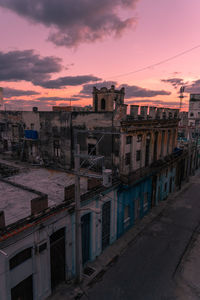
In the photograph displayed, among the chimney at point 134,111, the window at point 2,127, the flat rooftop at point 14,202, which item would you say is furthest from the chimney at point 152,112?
the window at point 2,127

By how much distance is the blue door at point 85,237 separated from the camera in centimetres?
1580

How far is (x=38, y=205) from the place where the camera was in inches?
463

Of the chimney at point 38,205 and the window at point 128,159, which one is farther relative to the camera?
the window at point 128,159

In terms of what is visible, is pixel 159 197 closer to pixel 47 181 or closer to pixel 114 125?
→ pixel 114 125

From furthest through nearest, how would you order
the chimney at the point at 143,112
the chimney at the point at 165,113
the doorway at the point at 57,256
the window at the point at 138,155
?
the chimney at the point at 165,113 < the window at the point at 138,155 < the chimney at the point at 143,112 < the doorway at the point at 57,256

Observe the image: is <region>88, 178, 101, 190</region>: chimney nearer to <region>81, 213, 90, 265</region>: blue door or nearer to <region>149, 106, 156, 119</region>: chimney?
<region>81, 213, 90, 265</region>: blue door

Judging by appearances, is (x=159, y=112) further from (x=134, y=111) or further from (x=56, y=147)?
(x=56, y=147)

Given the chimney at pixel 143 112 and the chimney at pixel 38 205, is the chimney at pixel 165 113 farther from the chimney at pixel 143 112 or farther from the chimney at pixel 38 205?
the chimney at pixel 38 205

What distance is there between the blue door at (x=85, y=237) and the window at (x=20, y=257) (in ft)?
16.4

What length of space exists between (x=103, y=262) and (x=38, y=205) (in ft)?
29.8

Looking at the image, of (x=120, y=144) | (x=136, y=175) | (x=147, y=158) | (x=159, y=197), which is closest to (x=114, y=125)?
(x=120, y=144)

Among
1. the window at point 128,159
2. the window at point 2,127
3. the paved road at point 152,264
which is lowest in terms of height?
the paved road at point 152,264

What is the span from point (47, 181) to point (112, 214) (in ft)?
23.2

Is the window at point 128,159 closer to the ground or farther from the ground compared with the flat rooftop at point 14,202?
farther from the ground
